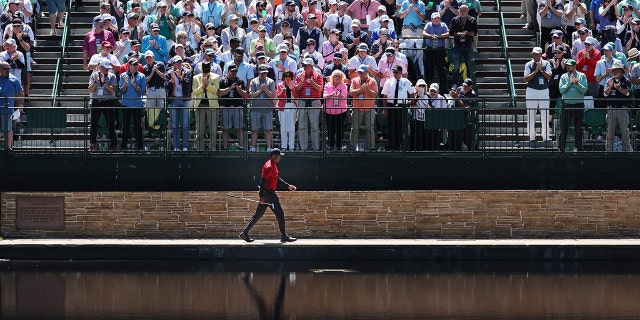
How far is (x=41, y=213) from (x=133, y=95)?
2911mm

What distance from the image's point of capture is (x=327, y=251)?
25.9 metres

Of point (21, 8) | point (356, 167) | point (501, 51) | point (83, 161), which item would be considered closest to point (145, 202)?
point (83, 161)

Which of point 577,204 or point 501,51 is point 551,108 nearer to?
point 577,204

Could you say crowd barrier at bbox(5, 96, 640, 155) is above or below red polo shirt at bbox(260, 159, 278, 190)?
above

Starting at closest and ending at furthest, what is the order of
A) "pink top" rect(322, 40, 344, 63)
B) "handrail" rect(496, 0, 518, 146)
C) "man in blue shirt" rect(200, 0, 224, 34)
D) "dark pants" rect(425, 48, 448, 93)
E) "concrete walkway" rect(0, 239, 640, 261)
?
1. "concrete walkway" rect(0, 239, 640, 261)
2. "pink top" rect(322, 40, 344, 63)
3. "dark pants" rect(425, 48, 448, 93)
4. "handrail" rect(496, 0, 518, 146)
5. "man in blue shirt" rect(200, 0, 224, 34)

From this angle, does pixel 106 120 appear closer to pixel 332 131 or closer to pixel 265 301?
pixel 332 131

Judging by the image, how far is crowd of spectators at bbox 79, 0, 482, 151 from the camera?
2758cm

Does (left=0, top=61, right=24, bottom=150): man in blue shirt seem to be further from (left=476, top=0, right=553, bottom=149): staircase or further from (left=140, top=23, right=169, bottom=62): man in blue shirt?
(left=476, top=0, right=553, bottom=149): staircase

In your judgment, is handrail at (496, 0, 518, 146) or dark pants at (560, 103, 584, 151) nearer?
dark pants at (560, 103, 584, 151)

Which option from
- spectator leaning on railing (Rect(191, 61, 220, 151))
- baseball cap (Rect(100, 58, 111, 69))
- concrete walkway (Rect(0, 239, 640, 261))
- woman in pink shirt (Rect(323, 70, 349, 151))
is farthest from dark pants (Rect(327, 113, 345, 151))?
baseball cap (Rect(100, 58, 111, 69))

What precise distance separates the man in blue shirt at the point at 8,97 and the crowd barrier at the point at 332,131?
82mm

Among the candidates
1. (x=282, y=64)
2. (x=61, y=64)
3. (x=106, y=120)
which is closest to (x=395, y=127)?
(x=282, y=64)

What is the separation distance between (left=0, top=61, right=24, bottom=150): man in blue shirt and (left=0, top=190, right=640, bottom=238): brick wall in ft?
7.34

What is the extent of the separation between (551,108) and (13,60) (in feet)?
35.0
